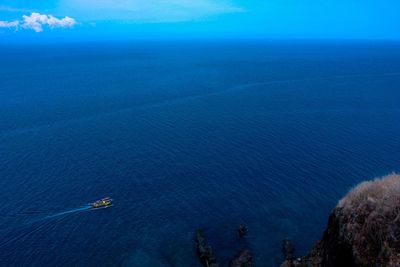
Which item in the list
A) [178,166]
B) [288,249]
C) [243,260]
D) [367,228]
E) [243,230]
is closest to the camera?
[367,228]

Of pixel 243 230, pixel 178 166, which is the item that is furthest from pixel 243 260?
pixel 178 166

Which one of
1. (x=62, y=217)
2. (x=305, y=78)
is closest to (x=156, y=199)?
(x=62, y=217)

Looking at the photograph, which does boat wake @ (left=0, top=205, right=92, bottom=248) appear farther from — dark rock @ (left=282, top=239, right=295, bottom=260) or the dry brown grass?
the dry brown grass

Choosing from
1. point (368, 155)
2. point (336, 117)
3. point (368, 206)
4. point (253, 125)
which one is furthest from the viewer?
point (336, 117)

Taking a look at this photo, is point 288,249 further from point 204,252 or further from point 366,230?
point 366,230

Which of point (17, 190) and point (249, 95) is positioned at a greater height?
point (249, 95)

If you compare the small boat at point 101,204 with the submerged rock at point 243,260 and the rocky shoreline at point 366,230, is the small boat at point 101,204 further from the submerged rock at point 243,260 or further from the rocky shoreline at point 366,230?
the rocky shoreline at point 366,230

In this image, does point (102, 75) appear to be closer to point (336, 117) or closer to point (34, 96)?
point (34, 96)
